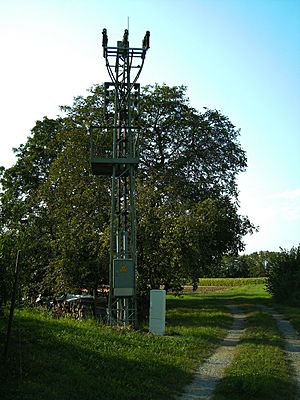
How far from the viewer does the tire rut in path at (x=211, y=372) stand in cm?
930

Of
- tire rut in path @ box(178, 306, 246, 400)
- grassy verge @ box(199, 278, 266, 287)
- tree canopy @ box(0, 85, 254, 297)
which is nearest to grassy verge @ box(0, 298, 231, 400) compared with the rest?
tire rut in path @ box(178, 306, 246, 400)

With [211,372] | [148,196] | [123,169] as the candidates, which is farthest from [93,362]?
[148,196]

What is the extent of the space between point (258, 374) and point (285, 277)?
29.0m

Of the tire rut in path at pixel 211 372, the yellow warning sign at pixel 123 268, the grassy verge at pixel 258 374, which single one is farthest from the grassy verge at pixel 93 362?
the yellow warning sign at pixel 123 268

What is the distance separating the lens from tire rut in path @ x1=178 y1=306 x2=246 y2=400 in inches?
366

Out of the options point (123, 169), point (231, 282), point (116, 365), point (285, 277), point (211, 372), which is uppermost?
point (123, 169)

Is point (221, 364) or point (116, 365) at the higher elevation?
point (116, 365)

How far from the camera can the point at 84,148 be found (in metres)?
28.3

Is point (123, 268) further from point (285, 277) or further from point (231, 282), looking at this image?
point (231, 282)

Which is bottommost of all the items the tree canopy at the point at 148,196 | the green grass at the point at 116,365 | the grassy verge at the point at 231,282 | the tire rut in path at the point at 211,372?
the tire rut in path at the point at 211,372

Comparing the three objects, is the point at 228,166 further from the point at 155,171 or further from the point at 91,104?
the point at 91,104

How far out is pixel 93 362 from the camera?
405 inches

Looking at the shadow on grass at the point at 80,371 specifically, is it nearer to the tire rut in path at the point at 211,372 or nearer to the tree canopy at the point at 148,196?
the tire rut in path at the point at 211,372

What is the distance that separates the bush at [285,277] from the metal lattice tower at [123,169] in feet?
64.6
